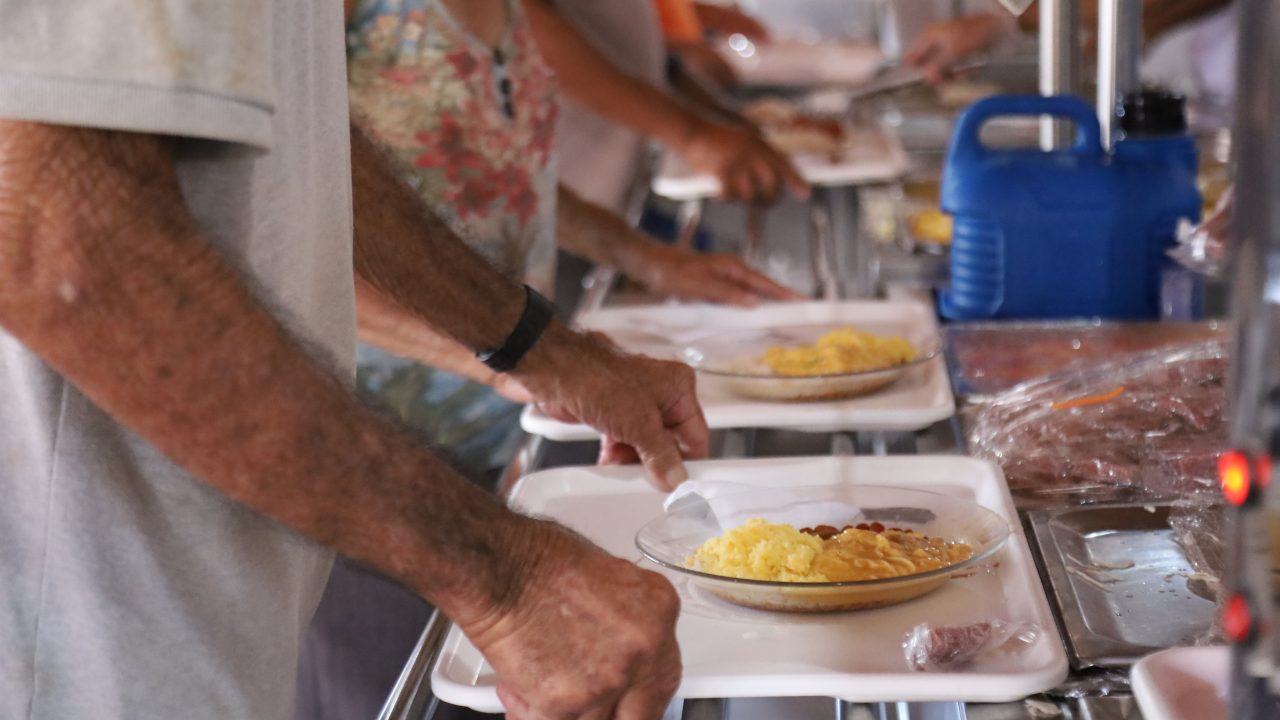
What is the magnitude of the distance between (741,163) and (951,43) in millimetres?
1283

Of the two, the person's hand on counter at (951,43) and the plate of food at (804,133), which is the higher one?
the person's hand on counter at (951,43)

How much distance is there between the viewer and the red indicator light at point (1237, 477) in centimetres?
51

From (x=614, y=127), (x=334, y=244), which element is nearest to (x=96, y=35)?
(x=334, y=244)

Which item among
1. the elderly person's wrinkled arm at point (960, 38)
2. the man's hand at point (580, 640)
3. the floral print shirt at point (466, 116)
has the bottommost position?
the man's hand at point (580, 640)

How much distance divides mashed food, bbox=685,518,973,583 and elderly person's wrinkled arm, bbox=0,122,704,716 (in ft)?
0.49

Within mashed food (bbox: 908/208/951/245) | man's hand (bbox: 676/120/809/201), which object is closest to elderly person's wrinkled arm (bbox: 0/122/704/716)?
mashed food (bbox: 908/208/951/245)

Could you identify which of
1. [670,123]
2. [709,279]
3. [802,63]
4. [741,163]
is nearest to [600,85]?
[670,123]

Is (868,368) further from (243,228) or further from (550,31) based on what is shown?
(550,31)

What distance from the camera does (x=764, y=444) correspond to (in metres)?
1.44

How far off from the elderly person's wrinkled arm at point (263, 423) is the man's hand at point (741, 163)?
1946mm

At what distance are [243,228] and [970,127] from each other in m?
1.11

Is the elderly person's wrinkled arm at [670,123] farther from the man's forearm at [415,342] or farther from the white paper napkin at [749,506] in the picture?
the white paper napkin at [749,506]

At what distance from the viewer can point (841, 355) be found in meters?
1.45

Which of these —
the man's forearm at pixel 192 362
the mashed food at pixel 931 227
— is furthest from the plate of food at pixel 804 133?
the man's forearm at pixel 192 362
